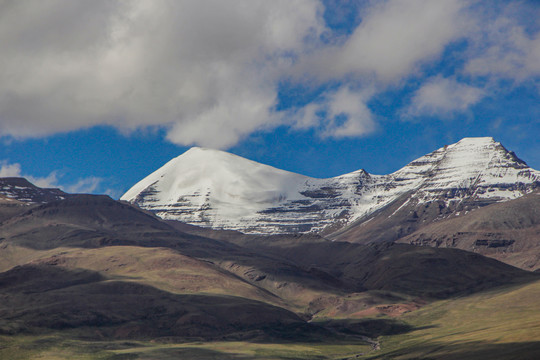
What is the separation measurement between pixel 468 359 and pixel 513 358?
17603mm

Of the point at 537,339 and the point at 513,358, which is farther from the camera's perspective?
the point at 537,339

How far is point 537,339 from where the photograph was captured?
197 m

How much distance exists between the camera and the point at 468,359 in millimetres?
199375

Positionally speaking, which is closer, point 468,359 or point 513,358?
point 513,358

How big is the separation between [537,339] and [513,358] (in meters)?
17.0

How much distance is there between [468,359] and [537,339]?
17868 mm

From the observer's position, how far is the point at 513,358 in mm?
183500
